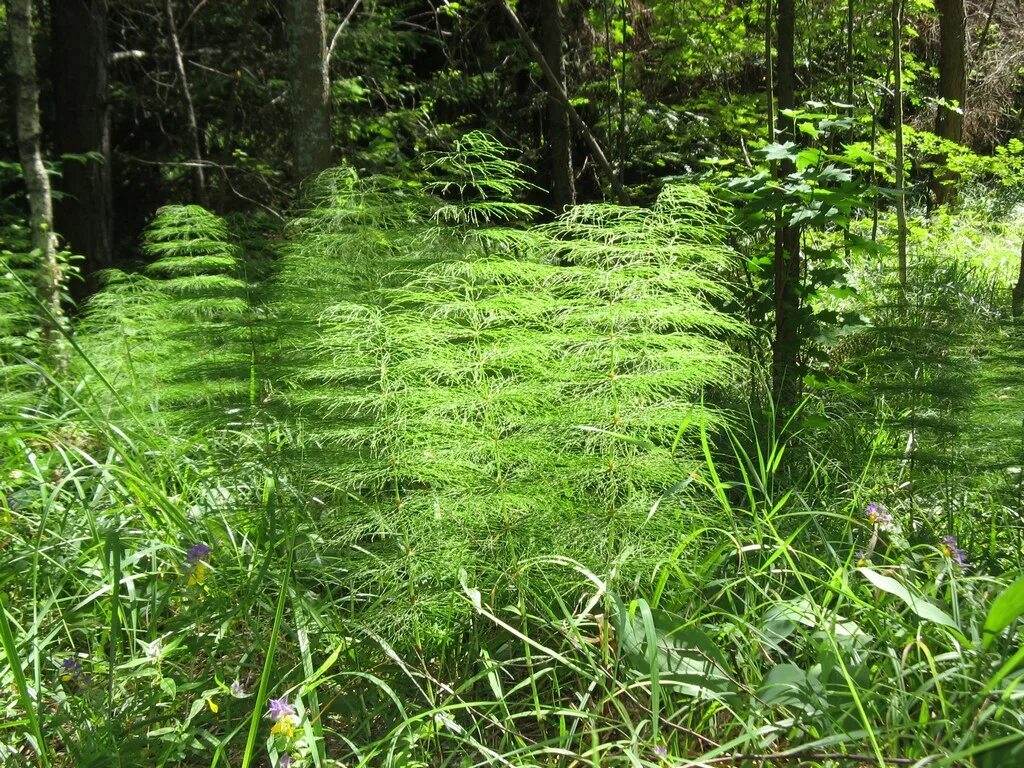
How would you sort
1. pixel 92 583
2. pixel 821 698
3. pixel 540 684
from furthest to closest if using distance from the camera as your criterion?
pixel 92 583 < pixel 540 684 < pixel 821 698

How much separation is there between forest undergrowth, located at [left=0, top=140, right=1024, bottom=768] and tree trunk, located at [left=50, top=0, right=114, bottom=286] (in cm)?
363

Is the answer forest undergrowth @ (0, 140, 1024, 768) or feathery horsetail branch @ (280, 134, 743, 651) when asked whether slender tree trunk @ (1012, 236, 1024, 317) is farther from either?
feathery horsetail branch @ (280, 134, 743, 651)

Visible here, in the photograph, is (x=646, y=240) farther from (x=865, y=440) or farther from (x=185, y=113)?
(x=185, y=113)

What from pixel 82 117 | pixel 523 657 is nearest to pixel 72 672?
pixel 523 657

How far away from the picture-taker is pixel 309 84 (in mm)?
3984

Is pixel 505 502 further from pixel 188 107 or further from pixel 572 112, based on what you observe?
pixel 188 107

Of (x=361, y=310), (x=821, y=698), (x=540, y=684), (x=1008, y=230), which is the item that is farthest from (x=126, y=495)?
(x=1008, y=230)

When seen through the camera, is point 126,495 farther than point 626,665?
Yes

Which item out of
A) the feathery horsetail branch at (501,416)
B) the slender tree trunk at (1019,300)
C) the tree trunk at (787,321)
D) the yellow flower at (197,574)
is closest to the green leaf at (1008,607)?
the feathery horsetail branch at (501,416)

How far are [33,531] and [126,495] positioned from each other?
0.23m

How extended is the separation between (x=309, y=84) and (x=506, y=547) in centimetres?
295

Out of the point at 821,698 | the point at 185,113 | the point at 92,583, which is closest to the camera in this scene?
the point at 821,698

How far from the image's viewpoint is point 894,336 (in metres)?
2.59

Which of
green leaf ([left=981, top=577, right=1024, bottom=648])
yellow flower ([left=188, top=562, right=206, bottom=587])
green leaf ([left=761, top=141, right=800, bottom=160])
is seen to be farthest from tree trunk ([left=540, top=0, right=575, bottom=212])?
green leaf ([left=981, top=577, right=1024, bottom=648])
